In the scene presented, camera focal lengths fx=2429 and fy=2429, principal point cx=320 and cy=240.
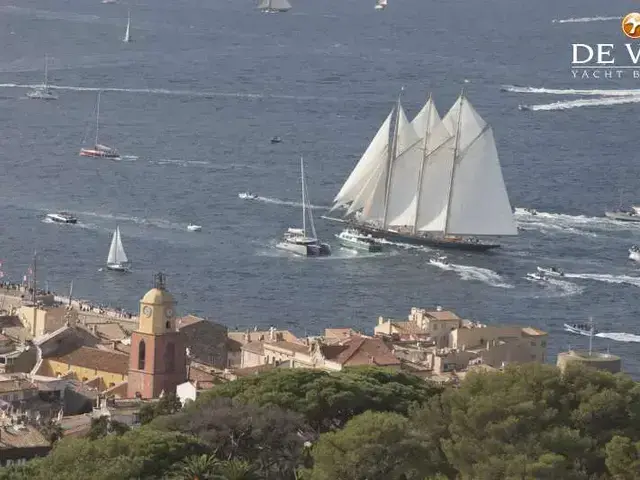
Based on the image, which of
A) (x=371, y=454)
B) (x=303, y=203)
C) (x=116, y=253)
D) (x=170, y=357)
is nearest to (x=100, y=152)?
(x=303, y=203)

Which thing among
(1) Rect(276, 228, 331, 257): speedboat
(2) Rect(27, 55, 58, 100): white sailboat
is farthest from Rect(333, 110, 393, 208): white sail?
(2) Rect(27, 55, 58, 100): white sailboat

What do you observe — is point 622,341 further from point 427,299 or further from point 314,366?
point 314,366

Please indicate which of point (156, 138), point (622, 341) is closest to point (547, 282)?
point (622, 341)

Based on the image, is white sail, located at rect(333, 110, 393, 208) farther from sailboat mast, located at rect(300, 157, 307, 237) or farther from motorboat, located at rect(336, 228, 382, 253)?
motorboat, located at rect(336, 228, 382, 253)

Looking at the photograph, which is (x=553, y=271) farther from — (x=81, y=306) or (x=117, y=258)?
(x=81, y=306)

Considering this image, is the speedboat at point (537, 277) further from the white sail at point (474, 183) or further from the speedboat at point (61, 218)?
the speedboat at point (61, 218)

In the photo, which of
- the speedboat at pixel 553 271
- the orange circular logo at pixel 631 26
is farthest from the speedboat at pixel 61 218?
the orange circular logo at pixel 631 26
